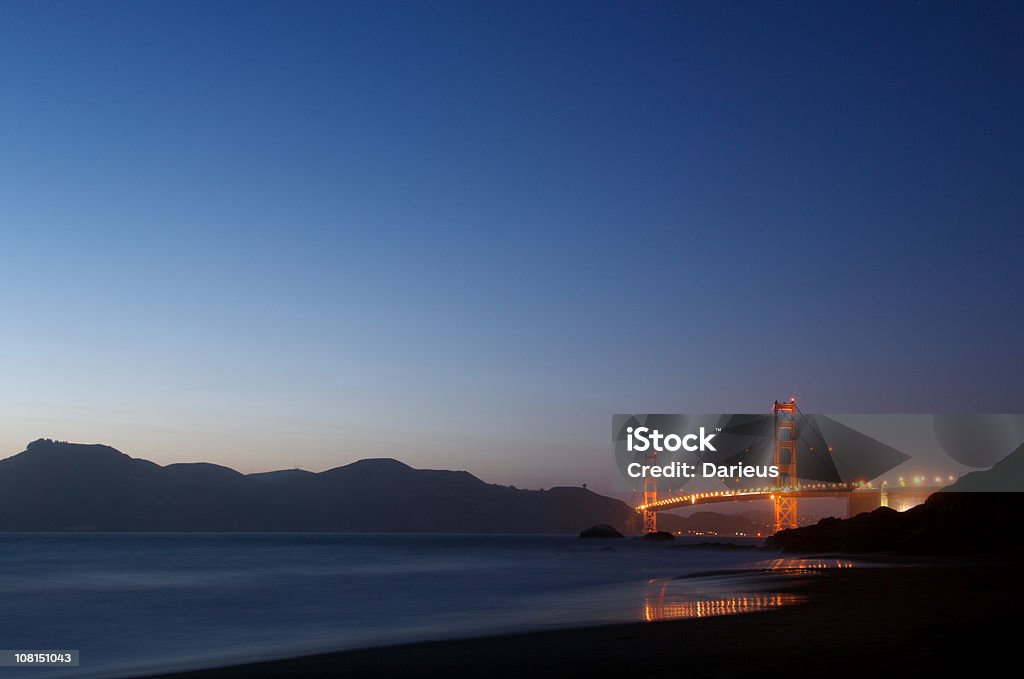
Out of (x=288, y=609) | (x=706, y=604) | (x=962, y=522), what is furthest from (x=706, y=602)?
(x=962, y=522)

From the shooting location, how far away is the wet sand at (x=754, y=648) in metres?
9.95

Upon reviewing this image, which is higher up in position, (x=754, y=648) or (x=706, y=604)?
(x=754, y=648)

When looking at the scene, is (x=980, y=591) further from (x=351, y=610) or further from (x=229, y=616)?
(x=229, y=616)

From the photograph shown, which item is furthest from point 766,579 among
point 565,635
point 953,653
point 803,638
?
point 953,653

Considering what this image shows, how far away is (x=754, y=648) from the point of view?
11.5 metres

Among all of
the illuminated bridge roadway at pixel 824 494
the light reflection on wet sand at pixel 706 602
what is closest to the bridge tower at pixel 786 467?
the illuminated bridge roadway at pixel 824 494

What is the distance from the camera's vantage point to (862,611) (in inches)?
611

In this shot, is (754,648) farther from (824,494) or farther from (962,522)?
(824,494)

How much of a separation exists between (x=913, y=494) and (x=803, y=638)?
203ft

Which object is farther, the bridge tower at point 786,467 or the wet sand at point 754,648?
the bridge tower at point 786,467

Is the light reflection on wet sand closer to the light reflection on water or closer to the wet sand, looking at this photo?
the light reflection on water

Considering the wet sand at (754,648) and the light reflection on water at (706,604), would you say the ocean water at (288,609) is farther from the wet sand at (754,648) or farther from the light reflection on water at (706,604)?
the wet sand at (754,648)

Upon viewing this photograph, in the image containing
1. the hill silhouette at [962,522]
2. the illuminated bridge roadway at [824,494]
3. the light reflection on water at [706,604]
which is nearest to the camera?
the light reflection on water at [706,604]

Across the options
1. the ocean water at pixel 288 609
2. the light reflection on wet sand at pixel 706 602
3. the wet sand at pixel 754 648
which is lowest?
the ocean water at pixel 288 609
